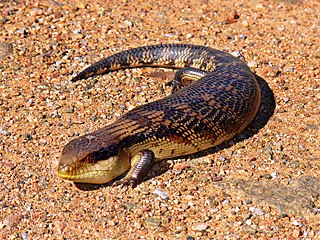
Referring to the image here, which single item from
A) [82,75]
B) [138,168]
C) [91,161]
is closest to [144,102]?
[82,75]

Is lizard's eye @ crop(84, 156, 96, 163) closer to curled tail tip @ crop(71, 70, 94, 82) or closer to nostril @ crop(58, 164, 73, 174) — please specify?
nostril @ crop(58, 164, 73, 174)

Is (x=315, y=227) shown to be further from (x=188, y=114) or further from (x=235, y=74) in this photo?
(x=235, y=74)

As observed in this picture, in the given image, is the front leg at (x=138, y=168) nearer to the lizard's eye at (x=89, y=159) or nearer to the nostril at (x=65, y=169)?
the lizard's eye at (x=89, y=159)

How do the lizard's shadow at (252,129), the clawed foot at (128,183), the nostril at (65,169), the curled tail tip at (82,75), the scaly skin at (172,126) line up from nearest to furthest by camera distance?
the nostril at (65,169)
the scaly skin at (172,126)
the clawed foot at (128,183)
the lizard's shadow at (252,129)
the curled tail tip at (82,75)

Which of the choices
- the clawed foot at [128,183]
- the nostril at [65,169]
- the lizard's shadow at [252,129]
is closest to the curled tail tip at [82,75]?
the lizard's shadow at [252,129]

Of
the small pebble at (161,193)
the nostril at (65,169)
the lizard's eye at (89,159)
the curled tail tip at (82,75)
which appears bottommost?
the curled tail tip at (82,75)

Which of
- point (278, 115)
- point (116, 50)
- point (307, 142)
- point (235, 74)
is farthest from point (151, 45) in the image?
point (307, 142)

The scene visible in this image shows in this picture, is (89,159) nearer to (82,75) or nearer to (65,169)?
(65,169)
